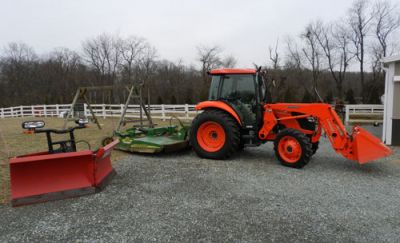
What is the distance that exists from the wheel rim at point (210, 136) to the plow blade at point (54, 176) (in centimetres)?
247

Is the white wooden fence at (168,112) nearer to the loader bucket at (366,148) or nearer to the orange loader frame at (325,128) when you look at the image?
the orange loader frame at (325,128)

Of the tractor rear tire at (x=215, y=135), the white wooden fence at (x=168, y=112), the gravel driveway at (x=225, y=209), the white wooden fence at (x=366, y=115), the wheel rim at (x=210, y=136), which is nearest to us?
the gravel driveway at (x=225, y=209)

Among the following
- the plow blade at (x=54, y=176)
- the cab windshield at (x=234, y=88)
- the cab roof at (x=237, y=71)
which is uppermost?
the cab roof at (x=237, y=71)

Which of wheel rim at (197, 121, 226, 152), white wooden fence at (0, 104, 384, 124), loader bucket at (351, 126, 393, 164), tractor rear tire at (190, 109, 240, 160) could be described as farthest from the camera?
white wooden fence at (0, 104, 384, 124)

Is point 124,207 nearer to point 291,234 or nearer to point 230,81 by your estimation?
point 291,234

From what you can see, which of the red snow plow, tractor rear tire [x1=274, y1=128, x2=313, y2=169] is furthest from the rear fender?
the red snow plow

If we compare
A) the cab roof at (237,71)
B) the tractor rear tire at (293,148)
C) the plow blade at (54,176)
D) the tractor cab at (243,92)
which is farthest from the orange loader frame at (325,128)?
the plow blade at (54,176)

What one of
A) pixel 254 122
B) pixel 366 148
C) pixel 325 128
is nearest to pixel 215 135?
pixel 254 122

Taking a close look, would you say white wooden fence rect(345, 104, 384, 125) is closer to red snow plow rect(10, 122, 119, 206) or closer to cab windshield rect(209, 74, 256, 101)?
cab windshield rect(209, 74, 256, 101)

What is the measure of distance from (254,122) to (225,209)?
8.96 ft

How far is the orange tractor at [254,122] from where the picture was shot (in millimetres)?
5195

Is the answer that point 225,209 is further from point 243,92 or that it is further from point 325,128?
point 243,92

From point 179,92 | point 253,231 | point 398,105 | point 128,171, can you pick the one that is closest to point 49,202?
point 128,171

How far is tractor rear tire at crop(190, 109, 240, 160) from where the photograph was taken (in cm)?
571
